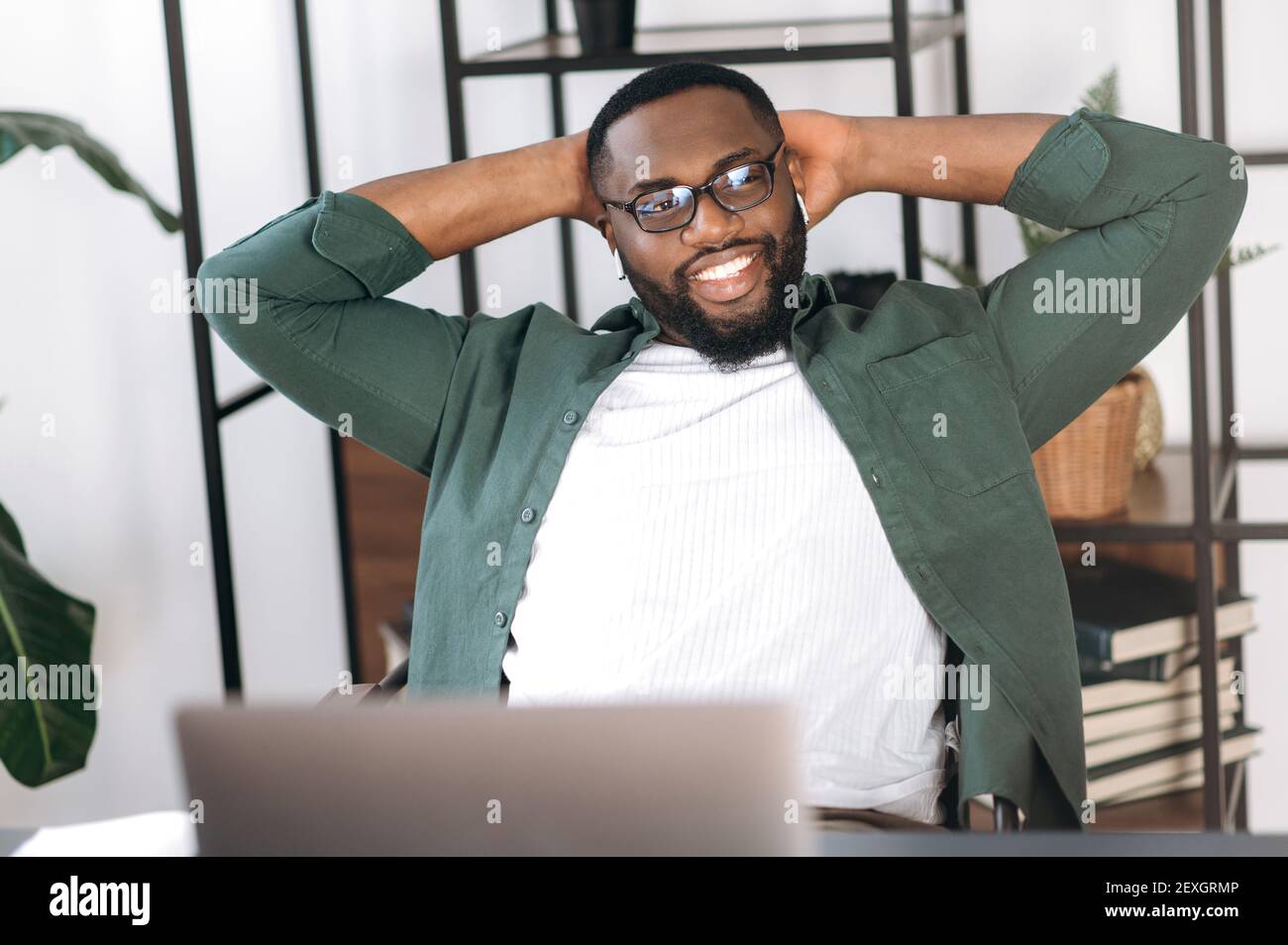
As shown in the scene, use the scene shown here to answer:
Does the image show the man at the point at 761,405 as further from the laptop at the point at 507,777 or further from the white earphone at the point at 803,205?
the laptop at the point at 507,777

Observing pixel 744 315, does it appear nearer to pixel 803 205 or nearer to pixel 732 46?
pixel 803 205

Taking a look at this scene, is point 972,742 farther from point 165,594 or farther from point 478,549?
point 165,594

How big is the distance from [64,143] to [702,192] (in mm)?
891

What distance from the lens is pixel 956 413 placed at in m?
1.53

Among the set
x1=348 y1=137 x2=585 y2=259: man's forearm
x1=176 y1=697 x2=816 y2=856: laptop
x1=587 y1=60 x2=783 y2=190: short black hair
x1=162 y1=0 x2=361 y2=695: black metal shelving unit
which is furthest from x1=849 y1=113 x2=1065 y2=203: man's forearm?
x1=176 y1=697 x2=816 y2=856: laptop

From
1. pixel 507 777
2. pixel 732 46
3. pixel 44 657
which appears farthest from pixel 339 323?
pixel 507 777

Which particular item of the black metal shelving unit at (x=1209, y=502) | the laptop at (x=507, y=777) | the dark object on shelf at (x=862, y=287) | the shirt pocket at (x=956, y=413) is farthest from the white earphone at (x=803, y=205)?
the laptop at (x=507, y=777)

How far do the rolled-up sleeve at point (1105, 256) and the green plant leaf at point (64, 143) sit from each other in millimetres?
1153

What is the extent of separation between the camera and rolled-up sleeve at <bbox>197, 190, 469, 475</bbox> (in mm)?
1599

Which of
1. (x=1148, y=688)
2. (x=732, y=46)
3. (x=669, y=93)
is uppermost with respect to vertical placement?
(x=732, y=46)

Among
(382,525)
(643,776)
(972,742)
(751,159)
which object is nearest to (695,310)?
(751,159)

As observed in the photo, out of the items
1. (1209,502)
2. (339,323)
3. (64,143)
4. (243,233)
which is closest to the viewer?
(339,323)
